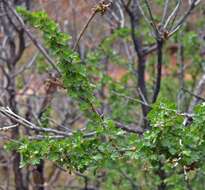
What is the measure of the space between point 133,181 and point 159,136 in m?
2.79

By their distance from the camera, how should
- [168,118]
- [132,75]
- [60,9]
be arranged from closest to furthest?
[168,118] → [132,75] → [60,9]

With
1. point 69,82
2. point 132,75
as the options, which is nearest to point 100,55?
point 132,75

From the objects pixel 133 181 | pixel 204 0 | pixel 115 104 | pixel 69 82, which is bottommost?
pixel 133 181

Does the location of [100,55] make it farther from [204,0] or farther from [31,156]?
[31,156]

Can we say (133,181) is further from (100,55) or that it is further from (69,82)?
(69,82)

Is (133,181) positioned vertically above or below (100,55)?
below

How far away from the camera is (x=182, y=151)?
2219 mm

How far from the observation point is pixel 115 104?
16.0 ft

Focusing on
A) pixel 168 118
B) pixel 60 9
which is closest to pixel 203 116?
pixel 168 118

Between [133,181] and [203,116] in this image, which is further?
[133,181]

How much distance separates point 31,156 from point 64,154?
164 mm

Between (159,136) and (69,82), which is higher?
(69,82)

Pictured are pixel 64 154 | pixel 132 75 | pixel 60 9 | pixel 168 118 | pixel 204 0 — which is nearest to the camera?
pixel 168 118

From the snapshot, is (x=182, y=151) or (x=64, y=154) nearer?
(x=182, y=151)
